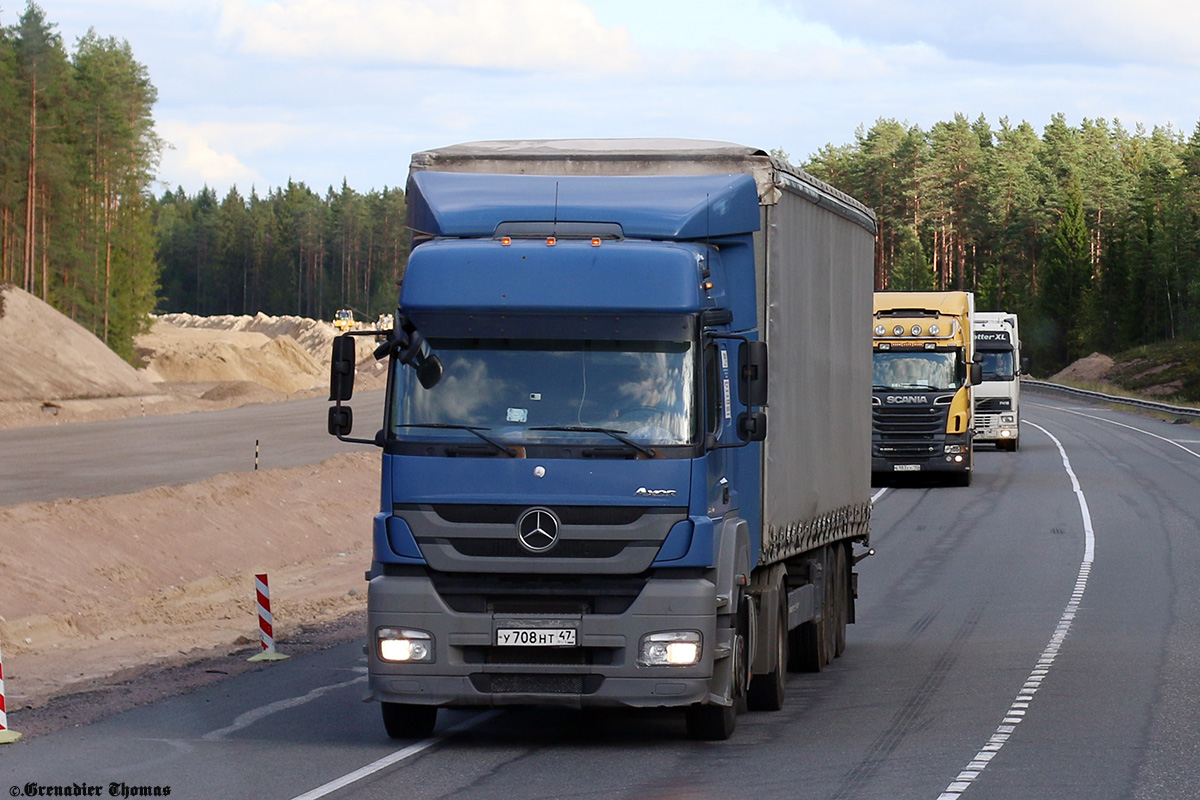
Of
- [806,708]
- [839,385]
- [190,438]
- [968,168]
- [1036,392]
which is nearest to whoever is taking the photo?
[806,708]

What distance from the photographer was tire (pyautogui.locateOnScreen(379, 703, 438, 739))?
1007 cm

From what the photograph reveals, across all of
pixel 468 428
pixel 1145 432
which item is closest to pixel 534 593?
pixel 468 428

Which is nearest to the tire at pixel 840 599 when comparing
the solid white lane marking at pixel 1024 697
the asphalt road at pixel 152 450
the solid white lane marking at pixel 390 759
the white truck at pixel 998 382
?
the solid white lane marking at pixel 1024 697

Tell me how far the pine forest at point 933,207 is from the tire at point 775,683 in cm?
6958

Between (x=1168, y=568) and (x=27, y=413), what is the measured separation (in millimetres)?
38540

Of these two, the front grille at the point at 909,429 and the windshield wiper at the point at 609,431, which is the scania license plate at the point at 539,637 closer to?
the windshield wiper at the point at 609,431

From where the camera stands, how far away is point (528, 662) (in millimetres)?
9469

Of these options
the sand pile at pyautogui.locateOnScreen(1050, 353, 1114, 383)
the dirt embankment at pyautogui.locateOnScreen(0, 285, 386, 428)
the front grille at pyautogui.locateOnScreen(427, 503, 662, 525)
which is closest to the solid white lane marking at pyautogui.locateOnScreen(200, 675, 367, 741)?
the front grille at pyautogui.locateOnScreen(427, 503, 662, 525)

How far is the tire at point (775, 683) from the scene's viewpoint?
11.2 m

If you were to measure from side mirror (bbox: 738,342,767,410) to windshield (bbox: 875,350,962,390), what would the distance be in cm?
2305

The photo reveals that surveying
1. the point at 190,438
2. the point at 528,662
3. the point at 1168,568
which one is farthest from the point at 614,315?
the point at 190,438

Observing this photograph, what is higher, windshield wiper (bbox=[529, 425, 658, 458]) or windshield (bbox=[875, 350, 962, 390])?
windshield (bbox=[875, 350, 962, 390])

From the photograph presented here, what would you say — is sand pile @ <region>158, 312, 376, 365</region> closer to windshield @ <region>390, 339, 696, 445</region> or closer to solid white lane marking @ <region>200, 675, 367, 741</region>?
solid white lane marking @ <region>200, 675, 367, 741</region>

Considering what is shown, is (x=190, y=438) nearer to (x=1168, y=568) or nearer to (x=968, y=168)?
(x=1168, y=568)
